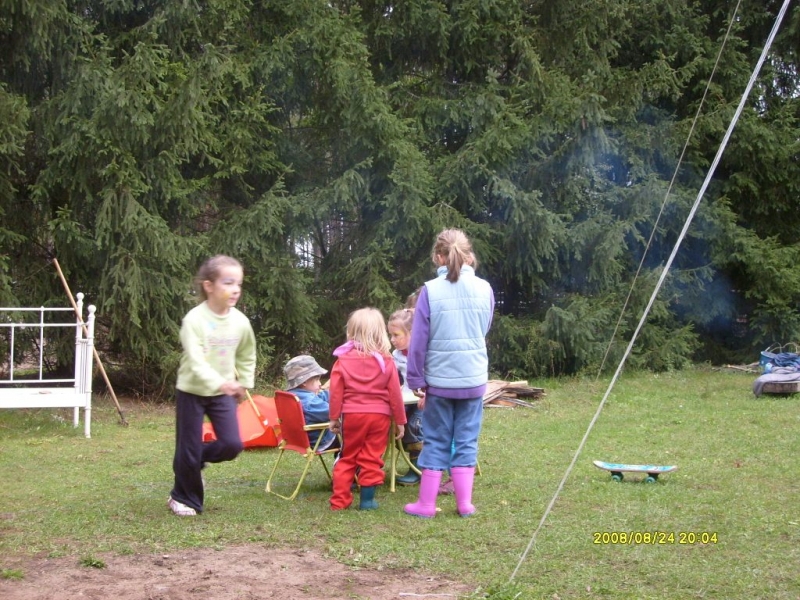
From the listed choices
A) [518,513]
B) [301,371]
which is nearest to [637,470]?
[518,513]

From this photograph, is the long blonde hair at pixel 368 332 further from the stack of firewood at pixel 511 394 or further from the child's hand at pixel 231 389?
the stack of firewood at pixel 511 394

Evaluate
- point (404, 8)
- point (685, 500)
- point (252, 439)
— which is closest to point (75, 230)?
point (252, 439)

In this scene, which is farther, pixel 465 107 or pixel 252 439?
pixel 465 107

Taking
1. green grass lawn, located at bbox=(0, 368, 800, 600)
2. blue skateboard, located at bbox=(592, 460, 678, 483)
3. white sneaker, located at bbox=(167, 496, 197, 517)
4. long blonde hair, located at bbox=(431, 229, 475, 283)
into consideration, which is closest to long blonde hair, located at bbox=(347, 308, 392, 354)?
long blonde hair, located at bbox=(431, 229, 475, 283)

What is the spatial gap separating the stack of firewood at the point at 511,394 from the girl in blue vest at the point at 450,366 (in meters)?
4.95

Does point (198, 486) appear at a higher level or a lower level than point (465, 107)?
lower

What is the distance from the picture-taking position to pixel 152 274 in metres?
9.89

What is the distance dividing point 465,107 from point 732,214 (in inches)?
189

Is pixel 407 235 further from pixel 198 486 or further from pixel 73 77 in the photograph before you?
pixel 198 486

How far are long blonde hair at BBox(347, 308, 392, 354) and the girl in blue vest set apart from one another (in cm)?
33

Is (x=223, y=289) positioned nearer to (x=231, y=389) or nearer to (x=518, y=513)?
(x=231, y=389)

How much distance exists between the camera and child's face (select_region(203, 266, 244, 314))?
4.97 meters

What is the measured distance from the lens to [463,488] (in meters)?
5.19

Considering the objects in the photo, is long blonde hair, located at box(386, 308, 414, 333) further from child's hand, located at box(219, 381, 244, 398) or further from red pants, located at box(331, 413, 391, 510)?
child's hand, located at box(219, 381, 244, 398)
